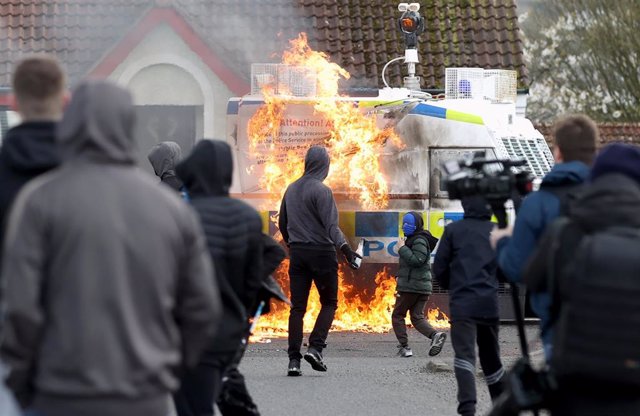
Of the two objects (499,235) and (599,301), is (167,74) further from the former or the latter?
(599,301)

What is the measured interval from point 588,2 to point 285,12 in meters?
14.0

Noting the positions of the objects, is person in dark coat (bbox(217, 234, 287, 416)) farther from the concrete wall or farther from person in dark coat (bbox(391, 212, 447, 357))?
the concrete wall

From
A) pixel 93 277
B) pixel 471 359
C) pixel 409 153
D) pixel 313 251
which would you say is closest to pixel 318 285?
pixel 313 251

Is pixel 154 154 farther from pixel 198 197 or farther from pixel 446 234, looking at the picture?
pixel 198 197

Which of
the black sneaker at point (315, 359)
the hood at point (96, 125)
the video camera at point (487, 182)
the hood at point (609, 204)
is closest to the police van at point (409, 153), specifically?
the black sneaker at point (315, 359)

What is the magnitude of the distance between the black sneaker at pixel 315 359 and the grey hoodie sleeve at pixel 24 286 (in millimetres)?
7515

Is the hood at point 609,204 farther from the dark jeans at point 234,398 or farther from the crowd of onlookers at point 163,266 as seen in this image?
the dark jeans at point 234,398

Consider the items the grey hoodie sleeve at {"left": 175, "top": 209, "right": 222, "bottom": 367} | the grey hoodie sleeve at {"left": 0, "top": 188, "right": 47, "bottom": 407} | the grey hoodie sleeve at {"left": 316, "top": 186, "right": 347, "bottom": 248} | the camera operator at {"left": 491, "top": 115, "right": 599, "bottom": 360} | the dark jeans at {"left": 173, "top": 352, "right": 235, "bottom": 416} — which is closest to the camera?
the grey hoodie sleeve at {"left": 0, "top": 188, "right": 47, "bottom": 407}

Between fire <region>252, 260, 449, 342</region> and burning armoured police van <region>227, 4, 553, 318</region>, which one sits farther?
burning armoured police van <region>227, 4, 553, 318</region>

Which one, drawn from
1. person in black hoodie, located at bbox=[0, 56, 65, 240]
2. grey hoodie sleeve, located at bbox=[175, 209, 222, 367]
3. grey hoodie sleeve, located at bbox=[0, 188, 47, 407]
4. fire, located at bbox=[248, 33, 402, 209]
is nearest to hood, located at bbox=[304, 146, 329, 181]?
fire, located at bbox=[248, 33, 402, 209]

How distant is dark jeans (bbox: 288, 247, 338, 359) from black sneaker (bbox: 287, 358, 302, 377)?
4.3 inches

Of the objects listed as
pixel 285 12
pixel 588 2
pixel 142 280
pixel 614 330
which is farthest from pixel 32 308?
pixel 588 2

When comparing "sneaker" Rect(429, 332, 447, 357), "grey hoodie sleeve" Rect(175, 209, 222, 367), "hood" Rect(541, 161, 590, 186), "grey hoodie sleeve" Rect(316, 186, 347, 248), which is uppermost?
"hood" Rect(541, 161, 590, 186)

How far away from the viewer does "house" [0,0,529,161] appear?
2252 cm
